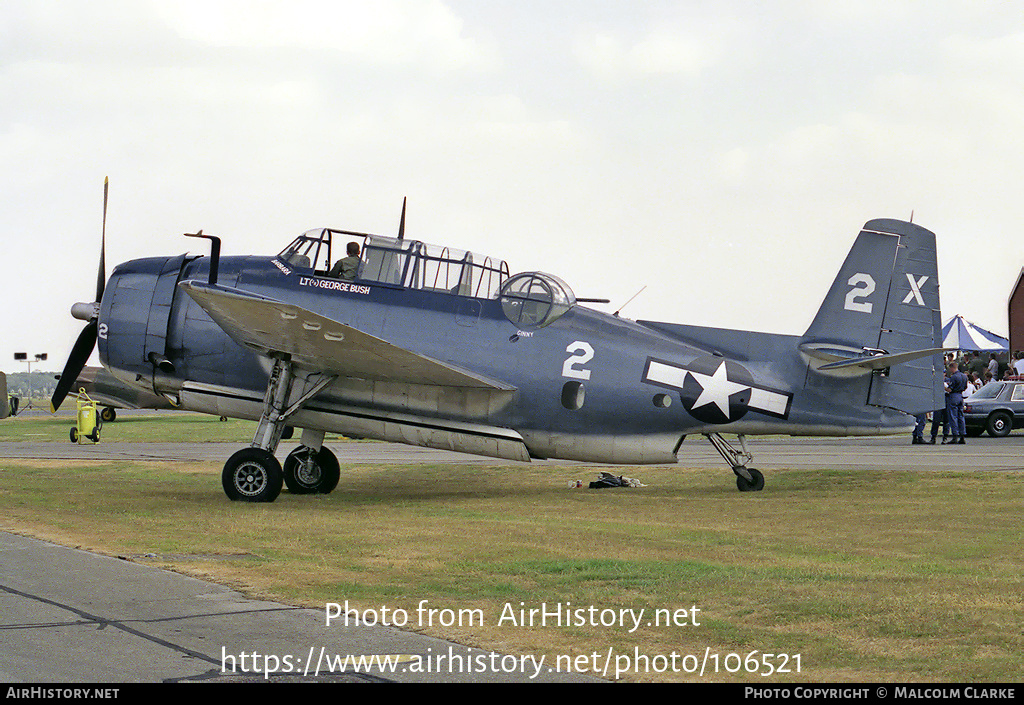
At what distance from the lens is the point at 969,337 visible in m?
48.8

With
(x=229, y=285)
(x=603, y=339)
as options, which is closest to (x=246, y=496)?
(x=229, y=285)

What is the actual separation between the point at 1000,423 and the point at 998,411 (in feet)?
1.19

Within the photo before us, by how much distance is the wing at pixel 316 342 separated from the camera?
14430 millimetres

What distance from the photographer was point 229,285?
17.0m

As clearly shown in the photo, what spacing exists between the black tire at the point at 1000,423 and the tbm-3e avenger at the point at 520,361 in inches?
665

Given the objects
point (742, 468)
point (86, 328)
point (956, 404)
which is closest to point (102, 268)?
point (86, 328)

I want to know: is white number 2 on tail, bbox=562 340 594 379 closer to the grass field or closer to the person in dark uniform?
the grass field

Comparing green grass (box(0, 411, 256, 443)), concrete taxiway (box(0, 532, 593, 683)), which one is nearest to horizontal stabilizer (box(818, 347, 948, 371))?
concrete taxiway (box(0, 532, 593, 683))

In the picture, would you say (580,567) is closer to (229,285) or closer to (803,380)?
(803,380)

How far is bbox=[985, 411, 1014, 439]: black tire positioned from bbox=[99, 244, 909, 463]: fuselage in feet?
56.3

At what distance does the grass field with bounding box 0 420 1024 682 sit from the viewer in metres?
7.01

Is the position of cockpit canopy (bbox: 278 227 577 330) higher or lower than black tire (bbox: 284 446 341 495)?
higher

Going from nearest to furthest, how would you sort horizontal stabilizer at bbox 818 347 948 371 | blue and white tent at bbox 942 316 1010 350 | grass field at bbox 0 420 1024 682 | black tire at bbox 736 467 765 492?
1. grass field at bbox 0 420 1024 682
2. horizontal stabilizer at bbox 818 347 948 371
3. black tire at bbox 736 467 765 492
4. blue and white tent at bbox 942 316 1010 350

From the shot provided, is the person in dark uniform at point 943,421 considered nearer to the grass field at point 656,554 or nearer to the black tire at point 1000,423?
the black tire at point 1000,423
